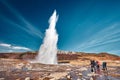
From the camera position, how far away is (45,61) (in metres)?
87.9

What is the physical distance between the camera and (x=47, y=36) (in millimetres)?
89750

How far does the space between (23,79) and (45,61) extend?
208 ft

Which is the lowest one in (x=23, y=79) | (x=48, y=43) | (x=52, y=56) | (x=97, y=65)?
(x=23, y=79)

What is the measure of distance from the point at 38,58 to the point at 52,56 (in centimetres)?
700

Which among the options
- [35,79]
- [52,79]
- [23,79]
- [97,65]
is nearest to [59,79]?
→ [52,79]

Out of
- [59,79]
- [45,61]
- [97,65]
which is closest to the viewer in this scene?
[59,79]

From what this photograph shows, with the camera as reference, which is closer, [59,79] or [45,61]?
[59,79]

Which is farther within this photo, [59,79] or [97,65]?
[97,65]

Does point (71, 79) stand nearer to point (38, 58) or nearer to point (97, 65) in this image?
point (97, 65)

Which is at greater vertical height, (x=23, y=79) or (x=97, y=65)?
(x=97, y=65)

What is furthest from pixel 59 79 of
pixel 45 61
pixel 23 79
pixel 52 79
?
pixel 45 61

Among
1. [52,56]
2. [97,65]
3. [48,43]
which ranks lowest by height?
[97,65]

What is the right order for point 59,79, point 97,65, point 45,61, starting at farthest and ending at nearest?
point 45,61 → point 97,65 → point 59,79

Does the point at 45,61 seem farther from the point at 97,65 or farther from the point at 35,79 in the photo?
the point at 35,79
